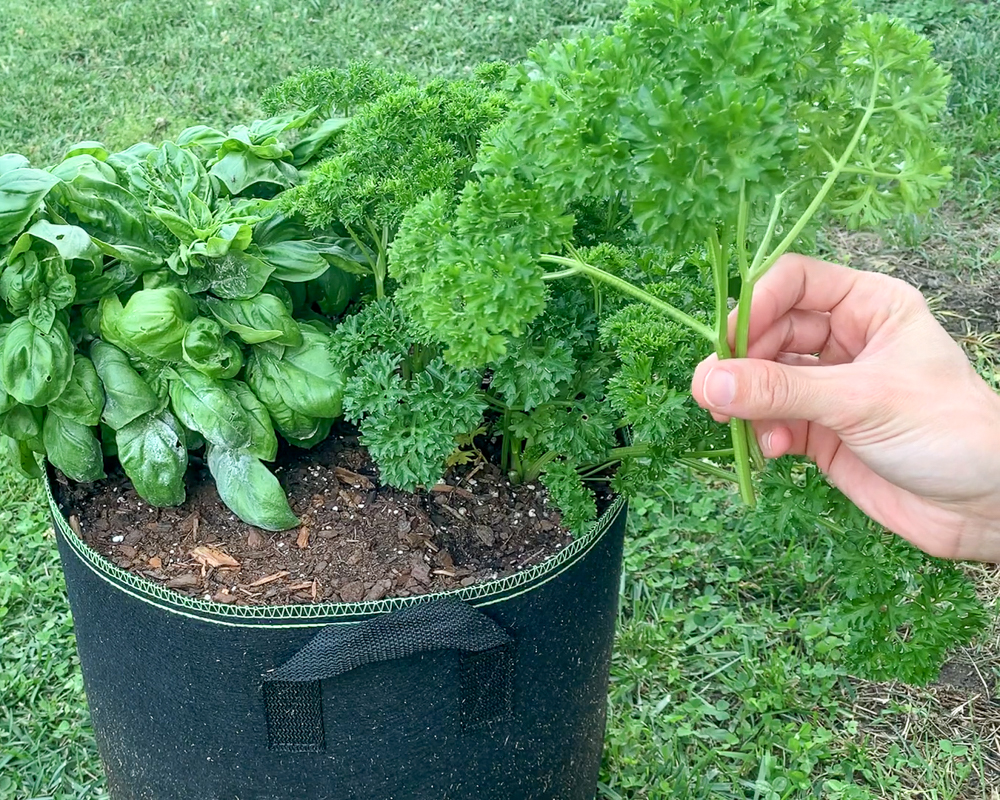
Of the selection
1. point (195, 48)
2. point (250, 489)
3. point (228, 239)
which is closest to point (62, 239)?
point (228, 239)

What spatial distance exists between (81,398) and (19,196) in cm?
30

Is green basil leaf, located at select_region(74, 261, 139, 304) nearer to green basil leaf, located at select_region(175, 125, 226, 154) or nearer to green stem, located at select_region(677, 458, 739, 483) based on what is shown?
green basil leaf, located at select_region(175, 125, 226, 154)

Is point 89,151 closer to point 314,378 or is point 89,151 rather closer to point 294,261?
point 294,261

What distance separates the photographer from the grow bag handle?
4.66 feet

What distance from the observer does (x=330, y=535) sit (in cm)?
163

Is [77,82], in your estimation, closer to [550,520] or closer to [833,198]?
[550,520]

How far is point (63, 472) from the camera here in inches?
67.9

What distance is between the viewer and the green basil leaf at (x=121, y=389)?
156 cm

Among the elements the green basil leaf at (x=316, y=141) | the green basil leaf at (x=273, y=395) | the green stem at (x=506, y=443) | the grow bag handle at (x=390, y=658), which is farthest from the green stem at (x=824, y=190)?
the green basil leaf at (x=316, y=141)

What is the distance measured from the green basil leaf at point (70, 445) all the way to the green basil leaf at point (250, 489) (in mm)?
196

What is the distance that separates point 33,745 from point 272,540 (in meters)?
1.00

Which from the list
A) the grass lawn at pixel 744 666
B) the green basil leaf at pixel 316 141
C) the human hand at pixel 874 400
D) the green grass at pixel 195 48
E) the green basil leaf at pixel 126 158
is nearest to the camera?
the human hand at pixel 874 400

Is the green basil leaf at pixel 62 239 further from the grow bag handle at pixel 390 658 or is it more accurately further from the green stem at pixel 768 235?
the green stem at pixel 768 235

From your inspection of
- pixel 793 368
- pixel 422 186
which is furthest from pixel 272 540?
pixel 793 368
